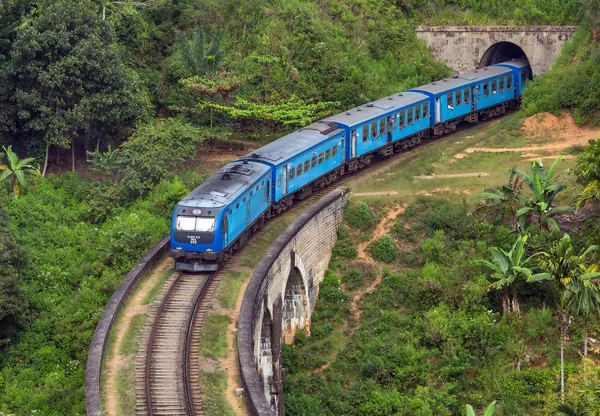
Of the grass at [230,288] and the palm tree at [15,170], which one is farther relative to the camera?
the palm tree at [15,170]

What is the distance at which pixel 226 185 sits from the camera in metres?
31.1

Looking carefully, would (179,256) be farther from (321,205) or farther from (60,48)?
(60,48)

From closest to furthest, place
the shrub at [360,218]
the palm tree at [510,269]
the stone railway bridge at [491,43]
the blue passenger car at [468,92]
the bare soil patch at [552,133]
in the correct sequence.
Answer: the palm tree at [510,269]
the shrub at [360,218]
the bare soil patch at [552,133]
the blue passenger car at [468,92]
the stone railway bridge at [491,43]

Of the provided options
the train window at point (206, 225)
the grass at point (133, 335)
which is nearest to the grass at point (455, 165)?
the train window at point (206, 225)

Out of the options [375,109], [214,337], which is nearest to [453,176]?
[375,109]

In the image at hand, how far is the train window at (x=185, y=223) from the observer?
29.3 metres

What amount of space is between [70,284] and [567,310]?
1766 centimetres

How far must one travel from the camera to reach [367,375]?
32188mm

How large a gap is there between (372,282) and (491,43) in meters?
22.0

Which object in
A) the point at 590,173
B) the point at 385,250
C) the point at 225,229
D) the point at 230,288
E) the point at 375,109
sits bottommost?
the point at 385,250

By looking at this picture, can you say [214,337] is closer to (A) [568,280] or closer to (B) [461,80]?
(A) [568,280]

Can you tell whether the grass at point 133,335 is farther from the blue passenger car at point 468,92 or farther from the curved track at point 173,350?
the blue passenger car at point 468,92

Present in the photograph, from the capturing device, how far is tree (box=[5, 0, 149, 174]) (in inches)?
1569

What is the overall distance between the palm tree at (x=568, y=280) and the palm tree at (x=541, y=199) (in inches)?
134
